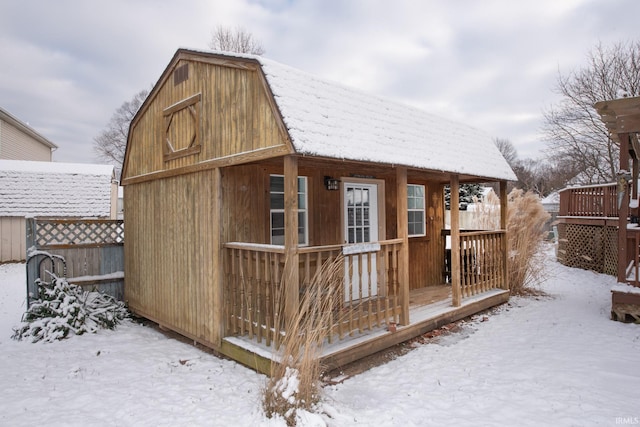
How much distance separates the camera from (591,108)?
48.3ft

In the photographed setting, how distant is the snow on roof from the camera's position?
3.63 meters

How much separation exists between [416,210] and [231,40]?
541 inches

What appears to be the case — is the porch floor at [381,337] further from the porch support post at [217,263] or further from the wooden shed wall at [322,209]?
the wooden shed wall at [322,209]

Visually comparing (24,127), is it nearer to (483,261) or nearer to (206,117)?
(206,117)

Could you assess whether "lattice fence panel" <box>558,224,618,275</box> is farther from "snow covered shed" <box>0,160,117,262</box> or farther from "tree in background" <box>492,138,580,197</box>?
"snow covered shed" <box>0,160,117,262</box>

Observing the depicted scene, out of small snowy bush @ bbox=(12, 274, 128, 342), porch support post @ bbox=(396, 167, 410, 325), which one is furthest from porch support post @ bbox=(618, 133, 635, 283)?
small snowy bush @ bbox=(12, 274, 128, 342)

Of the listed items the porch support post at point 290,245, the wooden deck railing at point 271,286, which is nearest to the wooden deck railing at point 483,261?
the wooden deck railing at point 271,286

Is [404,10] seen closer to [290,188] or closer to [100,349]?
[290,188]

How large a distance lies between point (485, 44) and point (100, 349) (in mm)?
11602

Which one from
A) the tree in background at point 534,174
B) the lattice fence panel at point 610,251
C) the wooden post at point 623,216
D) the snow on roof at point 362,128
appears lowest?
the lattice fence panel at point 610,251

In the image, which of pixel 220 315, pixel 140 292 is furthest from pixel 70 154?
pixel 220 315

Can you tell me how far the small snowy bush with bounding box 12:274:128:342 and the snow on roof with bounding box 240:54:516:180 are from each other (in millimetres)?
4400

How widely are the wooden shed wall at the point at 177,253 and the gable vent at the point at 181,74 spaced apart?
1.31 m

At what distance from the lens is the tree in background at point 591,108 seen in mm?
13867
